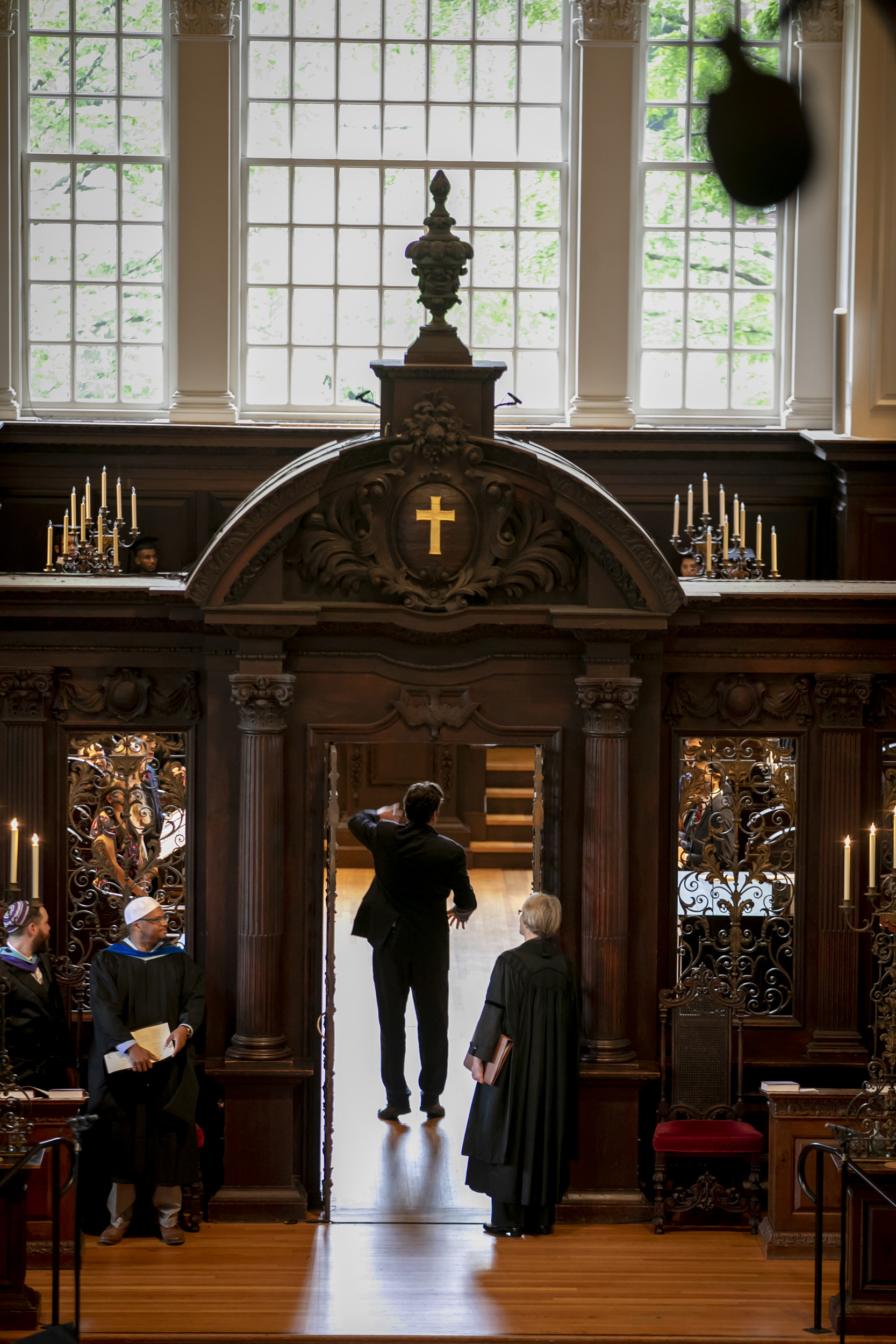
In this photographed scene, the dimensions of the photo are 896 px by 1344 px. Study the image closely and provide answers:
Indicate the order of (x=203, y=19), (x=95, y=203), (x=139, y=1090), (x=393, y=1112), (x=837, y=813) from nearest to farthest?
(x=139, y=1090) < (x=837, y=813) < (x=393, y=1112) < (x=203, y=19) < (x=95, y=203)

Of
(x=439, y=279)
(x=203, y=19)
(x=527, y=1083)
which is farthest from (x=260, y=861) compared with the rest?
(x=203, y=19)

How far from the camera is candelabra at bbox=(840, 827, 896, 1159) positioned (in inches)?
261

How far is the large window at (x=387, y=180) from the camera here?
1231cm

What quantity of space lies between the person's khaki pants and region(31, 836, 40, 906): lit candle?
1.29 m

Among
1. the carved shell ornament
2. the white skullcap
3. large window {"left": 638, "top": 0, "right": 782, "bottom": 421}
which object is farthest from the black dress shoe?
large window {"left": 638, "top": 0, "right": 782, "bottom": 421}

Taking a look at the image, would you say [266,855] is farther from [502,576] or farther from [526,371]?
[526,371]

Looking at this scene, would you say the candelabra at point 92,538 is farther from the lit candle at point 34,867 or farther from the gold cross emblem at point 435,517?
the gold cross emblem at point 435,517

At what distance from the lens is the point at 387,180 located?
12.5 metres

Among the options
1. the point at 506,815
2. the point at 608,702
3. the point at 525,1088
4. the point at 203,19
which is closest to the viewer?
the point at 525,1088

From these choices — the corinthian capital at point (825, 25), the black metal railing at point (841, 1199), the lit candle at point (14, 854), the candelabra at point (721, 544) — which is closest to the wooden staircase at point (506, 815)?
the candelabra at point (721, 544)

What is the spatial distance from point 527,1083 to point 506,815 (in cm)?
818

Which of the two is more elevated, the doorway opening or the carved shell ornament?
the carved shell ornament

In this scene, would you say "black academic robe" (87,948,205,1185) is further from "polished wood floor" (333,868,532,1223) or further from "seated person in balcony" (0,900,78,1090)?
"polished wood floor" (333,868,532,1223)

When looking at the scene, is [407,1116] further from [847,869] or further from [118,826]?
[847,869]
